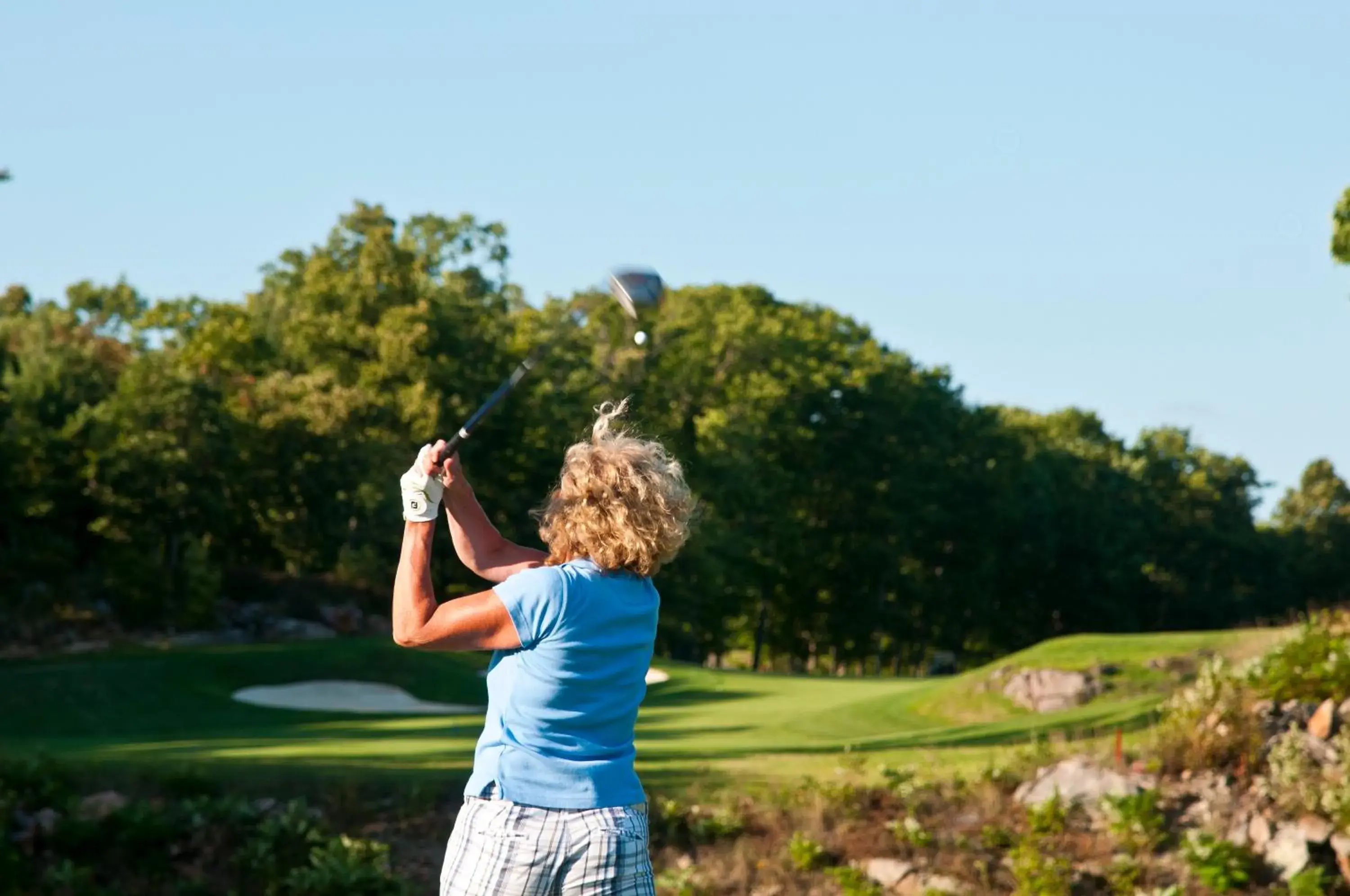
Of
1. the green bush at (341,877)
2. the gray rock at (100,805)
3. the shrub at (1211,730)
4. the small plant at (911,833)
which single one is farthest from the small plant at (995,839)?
the gray rock at (100,805)

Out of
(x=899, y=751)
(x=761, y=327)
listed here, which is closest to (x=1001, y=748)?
(x=899, y=751)

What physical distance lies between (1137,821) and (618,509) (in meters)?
7.31

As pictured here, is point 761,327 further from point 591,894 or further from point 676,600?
point 591,894

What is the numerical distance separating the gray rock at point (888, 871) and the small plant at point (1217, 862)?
1.63 metres

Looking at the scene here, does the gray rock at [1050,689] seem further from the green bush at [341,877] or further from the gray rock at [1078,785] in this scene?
the green bush at [341,877]

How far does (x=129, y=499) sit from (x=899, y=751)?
21.1 m

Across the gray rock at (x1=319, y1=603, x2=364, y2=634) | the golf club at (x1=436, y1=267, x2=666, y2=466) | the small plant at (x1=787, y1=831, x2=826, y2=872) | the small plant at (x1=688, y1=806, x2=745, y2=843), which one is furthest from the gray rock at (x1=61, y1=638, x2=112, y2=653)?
the golf club at (x1=436, y1=267, x2=666, y2=466)

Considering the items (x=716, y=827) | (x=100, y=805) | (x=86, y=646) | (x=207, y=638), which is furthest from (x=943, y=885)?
(x=207, y=638)

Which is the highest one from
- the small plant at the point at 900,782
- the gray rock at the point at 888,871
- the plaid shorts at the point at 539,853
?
the plaid shorts at the point at 539,853

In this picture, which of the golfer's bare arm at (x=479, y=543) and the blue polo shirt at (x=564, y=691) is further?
the golfer's bare arm at (x=479, y=543)

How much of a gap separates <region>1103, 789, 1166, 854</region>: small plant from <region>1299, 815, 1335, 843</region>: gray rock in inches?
31.5

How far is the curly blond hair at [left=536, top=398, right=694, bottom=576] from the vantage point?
150 inches

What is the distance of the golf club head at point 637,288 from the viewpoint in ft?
15.8

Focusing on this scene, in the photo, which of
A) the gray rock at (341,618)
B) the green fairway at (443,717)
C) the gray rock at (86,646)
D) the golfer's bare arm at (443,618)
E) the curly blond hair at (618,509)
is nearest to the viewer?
the golfer's bare arm at (443,618)
